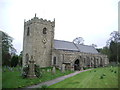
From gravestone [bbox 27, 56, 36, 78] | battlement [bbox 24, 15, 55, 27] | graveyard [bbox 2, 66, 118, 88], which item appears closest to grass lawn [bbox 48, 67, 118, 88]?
graveyard [bbox 2, 66, 118, 88]

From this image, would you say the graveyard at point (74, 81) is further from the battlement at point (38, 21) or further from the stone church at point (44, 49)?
the battlement at point (38, 21)

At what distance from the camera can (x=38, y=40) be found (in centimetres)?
2744

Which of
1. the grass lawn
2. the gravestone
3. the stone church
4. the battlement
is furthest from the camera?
the battlement

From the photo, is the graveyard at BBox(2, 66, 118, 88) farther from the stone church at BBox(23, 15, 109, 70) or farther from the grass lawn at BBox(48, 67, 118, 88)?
the stone church at BBox(23, 15, 109, 70)

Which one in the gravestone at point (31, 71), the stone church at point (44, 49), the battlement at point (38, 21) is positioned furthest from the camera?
the battlement at point (38, 21)

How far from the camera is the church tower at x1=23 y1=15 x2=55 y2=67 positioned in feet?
88.4

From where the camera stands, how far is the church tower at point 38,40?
2694 centimetres

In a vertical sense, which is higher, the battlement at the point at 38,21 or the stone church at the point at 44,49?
the battlement at the point at 38,21

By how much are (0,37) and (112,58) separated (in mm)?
40690

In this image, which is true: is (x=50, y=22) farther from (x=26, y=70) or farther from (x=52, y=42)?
(x=26, y=70)

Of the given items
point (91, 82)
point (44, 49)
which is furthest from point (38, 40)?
point (91, 82)

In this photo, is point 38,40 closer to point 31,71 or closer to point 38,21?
point 38,21

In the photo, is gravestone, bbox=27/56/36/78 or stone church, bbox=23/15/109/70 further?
stone church, bbox=23/15/109/70

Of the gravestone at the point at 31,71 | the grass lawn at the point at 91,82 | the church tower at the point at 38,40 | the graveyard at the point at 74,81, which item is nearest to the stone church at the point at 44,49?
the church tower at the point at 38,40
